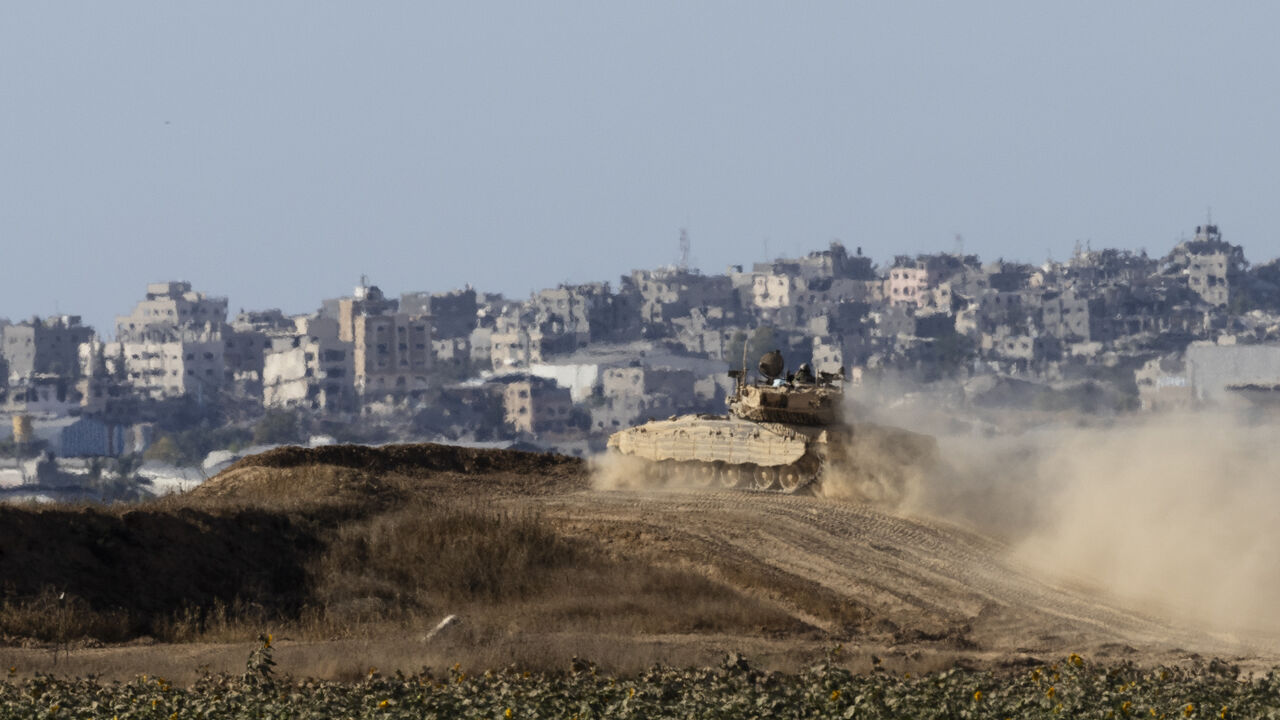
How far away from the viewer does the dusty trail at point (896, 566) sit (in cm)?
2686

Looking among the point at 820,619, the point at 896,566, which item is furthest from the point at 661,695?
the point at 896,566

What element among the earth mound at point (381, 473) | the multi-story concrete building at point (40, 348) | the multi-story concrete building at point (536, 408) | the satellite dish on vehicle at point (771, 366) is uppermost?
the multi-story concrete building at point (40, 348)

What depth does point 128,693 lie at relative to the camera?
19.1 meters

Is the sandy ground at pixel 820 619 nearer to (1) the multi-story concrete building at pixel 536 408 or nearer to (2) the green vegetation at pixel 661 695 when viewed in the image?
(2) the green vegetation at pixel 661 695

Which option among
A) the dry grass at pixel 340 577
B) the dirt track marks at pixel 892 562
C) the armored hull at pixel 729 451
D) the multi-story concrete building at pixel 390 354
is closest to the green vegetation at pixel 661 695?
the dry grass at pixel 340 577

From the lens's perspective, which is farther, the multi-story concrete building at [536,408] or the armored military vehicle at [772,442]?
the multi-story concrete building at [536,408]

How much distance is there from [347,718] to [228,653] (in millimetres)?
5346

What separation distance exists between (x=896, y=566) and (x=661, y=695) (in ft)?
41.4

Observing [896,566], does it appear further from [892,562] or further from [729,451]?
[729,451]

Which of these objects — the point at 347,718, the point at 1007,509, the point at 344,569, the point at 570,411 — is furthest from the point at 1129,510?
the point at 570,411

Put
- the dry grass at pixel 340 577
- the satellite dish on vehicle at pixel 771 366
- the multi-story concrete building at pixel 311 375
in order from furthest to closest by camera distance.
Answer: the multi-story concrete building at pixel 311 375, the satellite dish on vehicle at pixel 771 366, the dry grass at pixel 340 577

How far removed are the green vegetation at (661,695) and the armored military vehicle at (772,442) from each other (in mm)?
16469

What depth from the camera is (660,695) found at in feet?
62.6

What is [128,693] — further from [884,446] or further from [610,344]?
[610,344]
